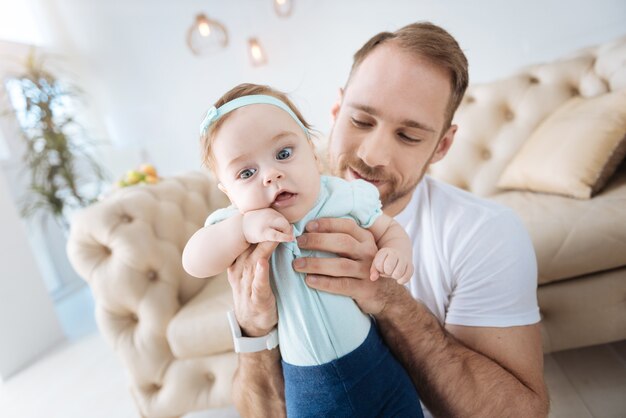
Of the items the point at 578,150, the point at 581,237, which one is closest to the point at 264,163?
the point at 581,237

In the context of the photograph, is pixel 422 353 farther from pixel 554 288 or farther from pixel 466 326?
pixel 554 288

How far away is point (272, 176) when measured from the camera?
2.22 ft

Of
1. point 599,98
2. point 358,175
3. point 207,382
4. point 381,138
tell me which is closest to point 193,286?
point 207,382

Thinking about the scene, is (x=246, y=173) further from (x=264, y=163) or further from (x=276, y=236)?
(x=276, y=236)

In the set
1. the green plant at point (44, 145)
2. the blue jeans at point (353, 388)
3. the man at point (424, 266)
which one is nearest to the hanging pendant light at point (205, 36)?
the green plant at point (44, 145)

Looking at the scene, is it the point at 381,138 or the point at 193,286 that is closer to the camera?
the point at 381,138

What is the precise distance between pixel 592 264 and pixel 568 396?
0.48 metres

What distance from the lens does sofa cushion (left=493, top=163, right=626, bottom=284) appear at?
1.32 metres

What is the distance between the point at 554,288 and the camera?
1401mm

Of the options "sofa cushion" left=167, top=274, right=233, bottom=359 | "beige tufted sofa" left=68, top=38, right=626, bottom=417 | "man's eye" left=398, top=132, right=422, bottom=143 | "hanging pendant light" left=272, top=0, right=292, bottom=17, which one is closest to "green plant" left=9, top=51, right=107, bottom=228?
"beige tufted sofa" left=68, top=38, right=626, bottom=417

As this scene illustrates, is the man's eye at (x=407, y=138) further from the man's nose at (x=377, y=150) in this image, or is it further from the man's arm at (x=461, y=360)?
the man's arm at (x=461, y=360)

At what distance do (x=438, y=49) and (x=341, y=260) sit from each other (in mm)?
677

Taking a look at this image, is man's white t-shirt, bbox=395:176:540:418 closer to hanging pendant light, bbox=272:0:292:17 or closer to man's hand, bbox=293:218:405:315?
man's hand, bbox=293:218:405:315

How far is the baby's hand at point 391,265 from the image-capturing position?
0.70 metres
